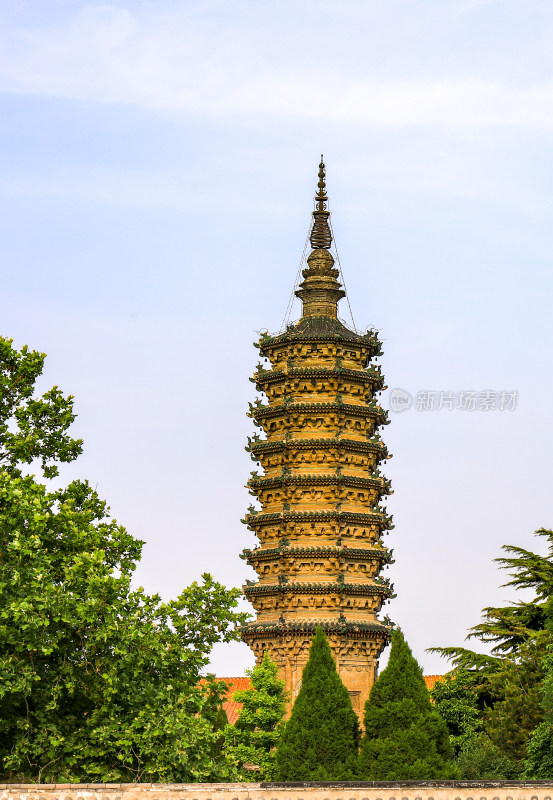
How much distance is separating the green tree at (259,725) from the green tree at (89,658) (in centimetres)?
1623

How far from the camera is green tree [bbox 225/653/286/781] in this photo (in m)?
51.9

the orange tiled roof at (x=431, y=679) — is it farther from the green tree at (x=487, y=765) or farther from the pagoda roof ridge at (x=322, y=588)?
the green tree at (x=487, y=765)

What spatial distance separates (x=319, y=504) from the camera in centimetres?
6097

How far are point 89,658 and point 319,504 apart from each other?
2704 centimetres

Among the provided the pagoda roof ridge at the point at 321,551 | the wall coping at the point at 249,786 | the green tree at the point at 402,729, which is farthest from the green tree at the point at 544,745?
the wall coping at the point at 249,786

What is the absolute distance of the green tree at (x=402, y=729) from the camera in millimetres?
47500

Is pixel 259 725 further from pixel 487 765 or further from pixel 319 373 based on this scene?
pixel 319 373

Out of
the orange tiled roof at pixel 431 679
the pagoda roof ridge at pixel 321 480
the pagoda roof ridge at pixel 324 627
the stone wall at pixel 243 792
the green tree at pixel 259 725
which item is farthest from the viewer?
the orange tiled roof at pixel 431 679

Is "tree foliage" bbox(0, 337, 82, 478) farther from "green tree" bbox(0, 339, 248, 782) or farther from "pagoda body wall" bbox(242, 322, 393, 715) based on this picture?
"pagoda body wall" bbox(242, 322, 393, 715)

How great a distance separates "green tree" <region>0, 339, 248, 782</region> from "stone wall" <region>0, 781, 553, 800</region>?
123 inches

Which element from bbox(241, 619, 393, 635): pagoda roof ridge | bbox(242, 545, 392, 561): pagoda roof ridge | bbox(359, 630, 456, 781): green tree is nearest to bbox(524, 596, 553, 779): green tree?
bbox(359, 630, 456, 781): green tree

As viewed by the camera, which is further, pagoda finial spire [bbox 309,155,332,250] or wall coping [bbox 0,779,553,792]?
pagoda finial spire [bbox 309,155,332,250]

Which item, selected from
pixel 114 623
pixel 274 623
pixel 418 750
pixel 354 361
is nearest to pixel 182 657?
pixel 114 623

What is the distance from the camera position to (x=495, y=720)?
58.9 meters
